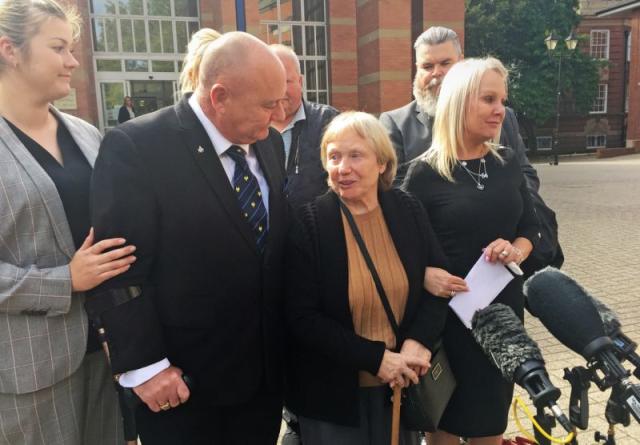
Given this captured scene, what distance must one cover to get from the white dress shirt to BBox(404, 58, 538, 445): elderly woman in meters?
0.76

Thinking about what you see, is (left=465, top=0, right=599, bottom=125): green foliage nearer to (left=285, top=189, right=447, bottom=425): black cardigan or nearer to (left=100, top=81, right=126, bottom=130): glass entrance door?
(left=100, top=81, right=126, bottom=130): glass entrance door

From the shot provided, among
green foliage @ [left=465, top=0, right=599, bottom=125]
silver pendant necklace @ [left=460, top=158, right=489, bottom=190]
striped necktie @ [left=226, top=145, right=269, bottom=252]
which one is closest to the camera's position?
striped necktie @ [left=226, top=145, right=269, bottom=252]

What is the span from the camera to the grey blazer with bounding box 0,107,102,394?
69.2 inches

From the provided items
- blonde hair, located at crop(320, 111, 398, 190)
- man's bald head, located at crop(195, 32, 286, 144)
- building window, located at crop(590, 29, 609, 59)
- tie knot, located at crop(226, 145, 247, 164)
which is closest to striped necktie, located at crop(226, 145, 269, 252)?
tie knot, located at crop(226, 145, 247, 164)

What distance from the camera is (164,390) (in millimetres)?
1756

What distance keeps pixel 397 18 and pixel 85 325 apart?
16.4m

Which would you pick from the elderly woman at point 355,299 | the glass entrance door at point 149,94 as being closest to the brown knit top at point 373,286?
the elderly woman at point 355,299

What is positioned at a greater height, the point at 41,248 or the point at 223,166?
the point at 223,166

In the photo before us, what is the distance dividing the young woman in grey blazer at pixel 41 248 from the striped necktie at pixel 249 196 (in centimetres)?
45

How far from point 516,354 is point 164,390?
1.16 m

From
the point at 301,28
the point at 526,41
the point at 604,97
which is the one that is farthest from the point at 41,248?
the point at 604,97

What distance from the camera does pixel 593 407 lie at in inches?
138

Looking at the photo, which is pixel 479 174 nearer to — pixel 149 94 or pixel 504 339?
pixel 504 339

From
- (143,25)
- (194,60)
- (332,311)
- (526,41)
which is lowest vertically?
(332,311)
